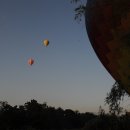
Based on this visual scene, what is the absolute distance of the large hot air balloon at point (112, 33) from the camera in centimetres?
1316

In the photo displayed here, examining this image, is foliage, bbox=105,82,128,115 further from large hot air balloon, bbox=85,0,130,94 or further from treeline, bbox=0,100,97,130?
treeline, bbox=0,100,97,130

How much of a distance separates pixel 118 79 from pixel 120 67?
0.41m

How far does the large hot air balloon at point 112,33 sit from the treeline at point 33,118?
119 ft

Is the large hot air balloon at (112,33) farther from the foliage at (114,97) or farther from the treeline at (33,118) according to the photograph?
the treeline at (33,118)

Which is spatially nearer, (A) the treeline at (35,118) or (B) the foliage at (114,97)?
(B) the foliage at (114,97)

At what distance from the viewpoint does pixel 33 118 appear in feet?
197

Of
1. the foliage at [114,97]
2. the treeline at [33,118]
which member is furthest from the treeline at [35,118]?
the foliage at [114,97]

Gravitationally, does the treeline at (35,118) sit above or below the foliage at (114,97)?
above

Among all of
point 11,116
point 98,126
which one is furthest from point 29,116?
point 98,126

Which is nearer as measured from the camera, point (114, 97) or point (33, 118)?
point (114, 97)

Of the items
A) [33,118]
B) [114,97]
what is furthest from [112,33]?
[33,118]

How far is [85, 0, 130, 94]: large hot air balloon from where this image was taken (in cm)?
1316

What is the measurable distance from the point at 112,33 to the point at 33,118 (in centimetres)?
4772

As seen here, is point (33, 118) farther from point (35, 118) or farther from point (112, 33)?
point (112, 33)
